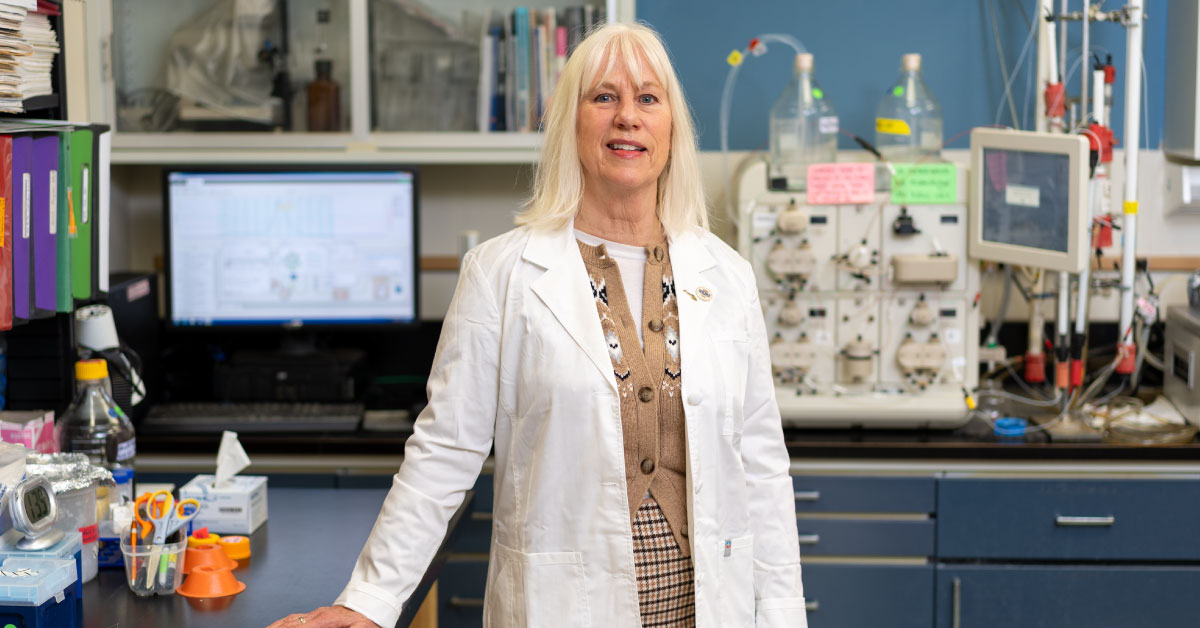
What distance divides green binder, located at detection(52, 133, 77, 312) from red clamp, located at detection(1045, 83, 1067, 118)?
6.71ft

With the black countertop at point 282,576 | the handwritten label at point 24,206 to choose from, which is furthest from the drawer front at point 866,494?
the handwritten label at point 24,206

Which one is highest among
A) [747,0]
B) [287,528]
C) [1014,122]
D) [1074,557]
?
[747,0]

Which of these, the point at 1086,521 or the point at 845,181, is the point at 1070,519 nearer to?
the point at 1086,521

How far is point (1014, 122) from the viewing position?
313cm

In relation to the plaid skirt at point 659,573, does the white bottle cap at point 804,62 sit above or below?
A: above

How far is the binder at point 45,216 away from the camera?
6.36 ft

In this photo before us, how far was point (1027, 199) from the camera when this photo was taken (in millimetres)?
2631

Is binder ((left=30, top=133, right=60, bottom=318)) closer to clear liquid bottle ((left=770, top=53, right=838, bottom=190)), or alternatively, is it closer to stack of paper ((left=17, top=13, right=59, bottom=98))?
stack of paper ((left=17, top=13, right=59, bottom=98))

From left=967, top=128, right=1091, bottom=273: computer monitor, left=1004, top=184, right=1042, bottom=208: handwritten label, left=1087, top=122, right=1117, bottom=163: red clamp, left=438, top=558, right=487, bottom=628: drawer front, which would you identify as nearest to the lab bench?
left=438, top=558, right=487, bottom=628: drawer front

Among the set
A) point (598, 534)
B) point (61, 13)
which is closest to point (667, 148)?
point (598, 534)

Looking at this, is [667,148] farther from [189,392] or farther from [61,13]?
[189,392]

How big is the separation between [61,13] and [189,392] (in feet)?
3.83

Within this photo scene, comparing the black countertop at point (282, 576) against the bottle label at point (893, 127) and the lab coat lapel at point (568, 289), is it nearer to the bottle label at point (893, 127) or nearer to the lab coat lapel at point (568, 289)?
the lab coat lapel at point (568, 289)

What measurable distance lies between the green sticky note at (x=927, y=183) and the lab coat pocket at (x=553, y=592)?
4.71 ft
